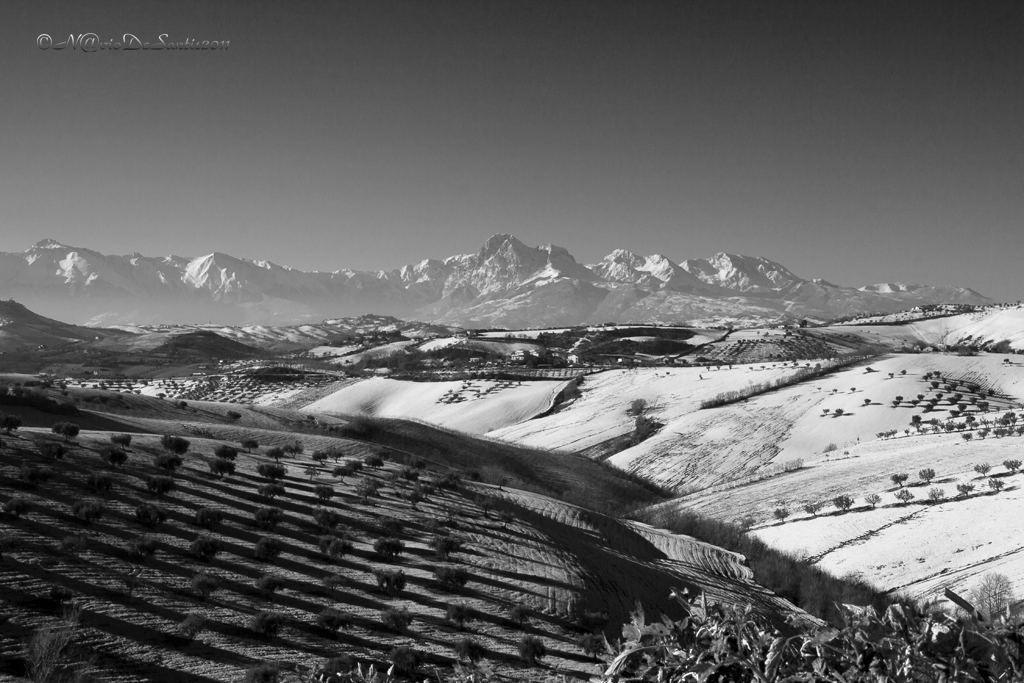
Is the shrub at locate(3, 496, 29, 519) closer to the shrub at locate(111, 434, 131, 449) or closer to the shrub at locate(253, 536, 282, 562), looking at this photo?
the shrub at locate(253, 536, 282, 562)

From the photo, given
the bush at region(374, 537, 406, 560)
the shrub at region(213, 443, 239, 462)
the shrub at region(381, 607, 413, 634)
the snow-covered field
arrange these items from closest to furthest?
1. the shrub at region(381, 607, 413, 634)
2. the bush at region(374, 537, 406, 560)
3. the shrub at region(213, 443, 239, 462)
4. the snow-covered field

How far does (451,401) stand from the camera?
88.7 meters

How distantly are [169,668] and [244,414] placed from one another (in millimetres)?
40176

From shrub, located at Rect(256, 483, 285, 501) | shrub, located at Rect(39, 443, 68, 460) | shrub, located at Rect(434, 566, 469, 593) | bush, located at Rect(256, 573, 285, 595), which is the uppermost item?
shrub, located at Rect(39, 443, 68, 460)

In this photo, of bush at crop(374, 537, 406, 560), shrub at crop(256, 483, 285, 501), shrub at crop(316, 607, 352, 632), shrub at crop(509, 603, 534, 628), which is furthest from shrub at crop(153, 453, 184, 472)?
shrub at crop(509, 603, 534, 628)

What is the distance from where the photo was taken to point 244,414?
4944cm

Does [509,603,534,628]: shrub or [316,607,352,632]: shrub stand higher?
[316,607,352,632]: shrub

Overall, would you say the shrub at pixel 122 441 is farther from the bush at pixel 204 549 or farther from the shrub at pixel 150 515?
the bush at pixel 204 549

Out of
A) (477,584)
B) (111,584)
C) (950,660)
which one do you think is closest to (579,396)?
(477,584)

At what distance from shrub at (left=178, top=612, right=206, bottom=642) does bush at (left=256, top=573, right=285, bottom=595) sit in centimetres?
195

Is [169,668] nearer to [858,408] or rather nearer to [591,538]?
[591,538]

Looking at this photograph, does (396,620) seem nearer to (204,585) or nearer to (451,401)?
(204,585)

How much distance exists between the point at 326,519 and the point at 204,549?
4.14 meters

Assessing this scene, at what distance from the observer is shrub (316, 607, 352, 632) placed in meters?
14.2
